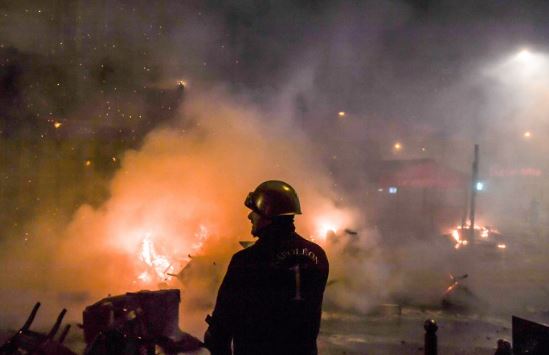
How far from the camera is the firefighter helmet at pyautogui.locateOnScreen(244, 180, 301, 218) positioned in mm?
1863

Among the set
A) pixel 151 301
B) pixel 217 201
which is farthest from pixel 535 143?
pixel 151 301

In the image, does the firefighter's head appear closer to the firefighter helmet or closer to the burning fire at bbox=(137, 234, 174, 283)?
the firefighter helmet

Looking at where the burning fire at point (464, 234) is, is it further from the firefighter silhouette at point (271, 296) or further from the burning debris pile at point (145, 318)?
the firefighter silhouette at point (271, 296)

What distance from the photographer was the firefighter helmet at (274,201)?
1.86m

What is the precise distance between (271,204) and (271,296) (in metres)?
0.38

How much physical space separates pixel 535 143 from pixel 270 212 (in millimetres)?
25354

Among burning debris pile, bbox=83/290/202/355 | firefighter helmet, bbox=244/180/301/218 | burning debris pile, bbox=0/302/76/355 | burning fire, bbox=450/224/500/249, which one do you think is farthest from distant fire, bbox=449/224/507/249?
firefighter helmet, bbox=244/180/301/218

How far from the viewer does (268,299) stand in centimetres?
171

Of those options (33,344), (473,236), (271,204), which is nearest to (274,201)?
(271,204)

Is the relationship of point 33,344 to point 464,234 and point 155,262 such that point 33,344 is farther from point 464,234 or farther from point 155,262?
point 464,234

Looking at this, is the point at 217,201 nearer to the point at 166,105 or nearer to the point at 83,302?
the point at 166,105

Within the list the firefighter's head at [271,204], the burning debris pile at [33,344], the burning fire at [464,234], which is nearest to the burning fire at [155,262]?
the burning debris pile at [33,344]

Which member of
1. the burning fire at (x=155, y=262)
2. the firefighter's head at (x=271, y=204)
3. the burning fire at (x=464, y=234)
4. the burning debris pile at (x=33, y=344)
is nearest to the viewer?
the firefighter's head at (x=271, y=204)

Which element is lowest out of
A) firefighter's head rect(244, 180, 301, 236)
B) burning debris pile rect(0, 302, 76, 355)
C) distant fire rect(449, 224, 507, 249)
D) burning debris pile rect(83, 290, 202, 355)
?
burning debris pile rect(0, 302, 76, 355)
